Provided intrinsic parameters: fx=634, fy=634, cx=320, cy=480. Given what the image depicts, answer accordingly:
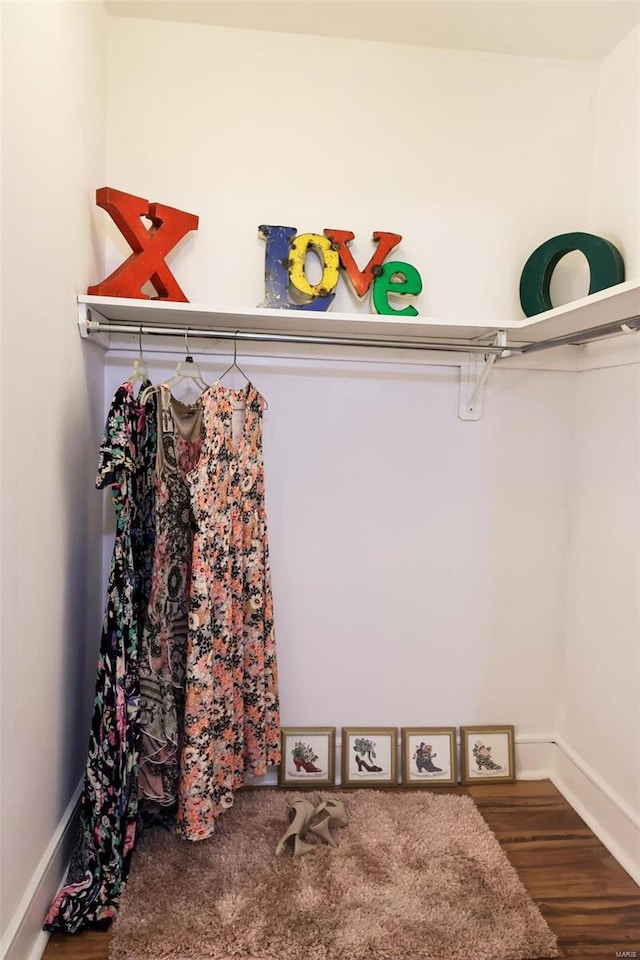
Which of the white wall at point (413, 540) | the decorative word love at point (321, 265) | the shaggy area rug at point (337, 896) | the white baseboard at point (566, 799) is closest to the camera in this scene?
the white baseboard at point (566, 799)

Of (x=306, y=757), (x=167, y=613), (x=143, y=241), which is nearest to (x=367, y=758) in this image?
(x=306, y=757)

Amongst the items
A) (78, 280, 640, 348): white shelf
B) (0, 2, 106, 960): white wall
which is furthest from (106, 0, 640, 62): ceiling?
(78, 280, 640, 348): white shelf

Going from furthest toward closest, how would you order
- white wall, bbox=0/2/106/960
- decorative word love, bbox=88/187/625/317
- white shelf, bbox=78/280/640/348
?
decorative word love, bbox=88/187/625/317 < white shelf, bbox=78/280/640/348 < white wall, bbox=0/2/106/960

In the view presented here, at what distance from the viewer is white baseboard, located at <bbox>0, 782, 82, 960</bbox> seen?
1294mm

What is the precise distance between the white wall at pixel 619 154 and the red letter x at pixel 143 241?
1249mm

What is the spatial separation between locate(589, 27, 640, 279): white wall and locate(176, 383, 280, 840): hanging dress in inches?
46.6

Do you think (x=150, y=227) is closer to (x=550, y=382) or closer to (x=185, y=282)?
(x=185, y=282)

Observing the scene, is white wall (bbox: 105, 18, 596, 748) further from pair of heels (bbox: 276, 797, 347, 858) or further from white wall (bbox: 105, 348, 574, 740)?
pair of heels (bbox: 276, 797, 347, 858)

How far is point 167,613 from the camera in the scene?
5.60ft

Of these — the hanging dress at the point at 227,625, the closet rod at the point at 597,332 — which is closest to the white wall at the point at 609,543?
the closet rod at the point at 597,332

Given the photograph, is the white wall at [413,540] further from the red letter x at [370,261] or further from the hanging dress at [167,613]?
the hanging dress at [167,613]

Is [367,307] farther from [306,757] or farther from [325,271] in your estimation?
[306,757]

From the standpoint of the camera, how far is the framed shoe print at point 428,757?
212cm

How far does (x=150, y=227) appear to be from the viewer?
6.34ft
